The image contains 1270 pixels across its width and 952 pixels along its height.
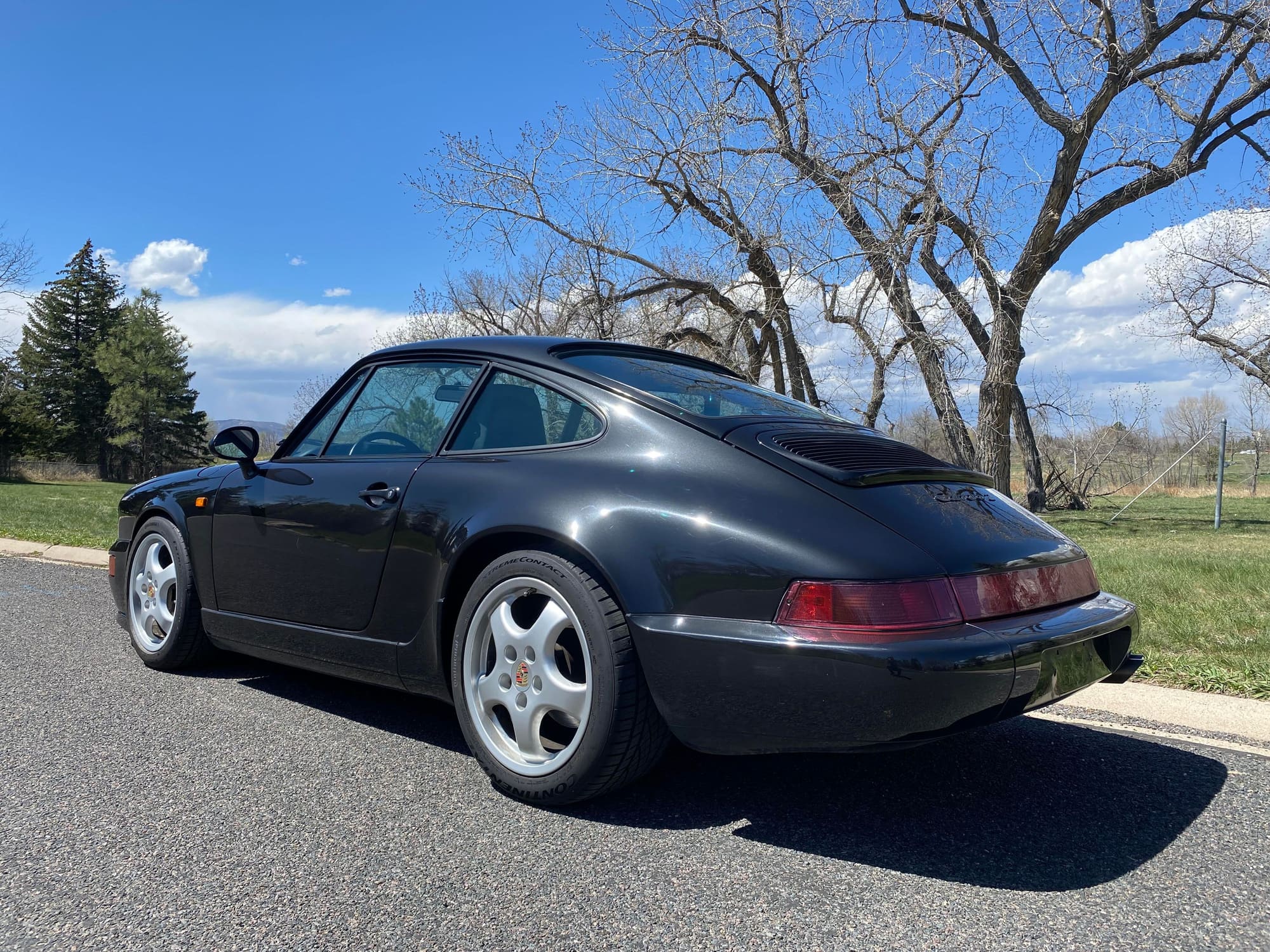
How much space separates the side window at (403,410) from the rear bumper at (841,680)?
1.27 metres

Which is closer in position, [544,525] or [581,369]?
[544,525]

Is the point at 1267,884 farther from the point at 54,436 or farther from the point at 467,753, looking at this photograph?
the point at 54,436

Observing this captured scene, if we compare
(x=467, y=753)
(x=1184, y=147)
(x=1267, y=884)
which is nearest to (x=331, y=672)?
(x=467, y=753)

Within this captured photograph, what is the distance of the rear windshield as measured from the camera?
3021 millimetres

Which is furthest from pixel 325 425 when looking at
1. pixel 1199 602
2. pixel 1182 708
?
pixel 1199 602

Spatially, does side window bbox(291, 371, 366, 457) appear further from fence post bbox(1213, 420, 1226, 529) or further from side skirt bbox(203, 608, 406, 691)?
fence post bbox(1213, 420, 1226, 529)

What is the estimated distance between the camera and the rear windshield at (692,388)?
302 cm

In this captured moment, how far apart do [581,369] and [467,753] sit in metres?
1.34

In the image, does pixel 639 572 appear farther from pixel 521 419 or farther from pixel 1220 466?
pixel 1220 466

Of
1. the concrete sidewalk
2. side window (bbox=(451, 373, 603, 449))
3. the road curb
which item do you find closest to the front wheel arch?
side window (bbox=(451, 373, 603, 449))

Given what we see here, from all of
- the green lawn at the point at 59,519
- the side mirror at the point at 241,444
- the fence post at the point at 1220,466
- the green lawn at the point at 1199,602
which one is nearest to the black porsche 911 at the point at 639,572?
the side mirror at the point at 241,444

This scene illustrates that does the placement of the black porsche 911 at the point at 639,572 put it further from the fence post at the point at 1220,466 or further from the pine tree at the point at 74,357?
the pine tree at the point at 74,357

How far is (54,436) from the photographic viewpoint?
5531cm

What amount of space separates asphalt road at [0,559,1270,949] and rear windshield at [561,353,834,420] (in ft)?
3.86
